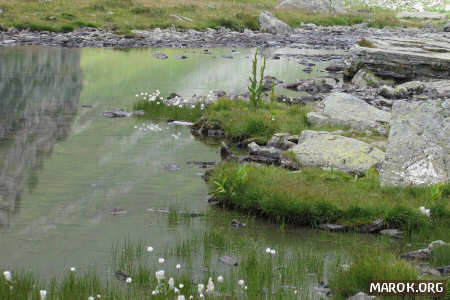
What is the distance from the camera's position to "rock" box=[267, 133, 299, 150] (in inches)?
639

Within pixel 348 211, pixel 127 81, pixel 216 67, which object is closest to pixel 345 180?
pixel 348 211

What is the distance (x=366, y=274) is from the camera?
7.92 metres

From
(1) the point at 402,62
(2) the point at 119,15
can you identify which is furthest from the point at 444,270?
(2) the point at 119,15

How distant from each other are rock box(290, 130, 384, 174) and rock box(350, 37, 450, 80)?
54.5 feet

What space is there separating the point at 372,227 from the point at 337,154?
141 inches

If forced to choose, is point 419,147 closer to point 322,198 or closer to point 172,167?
point 322,198

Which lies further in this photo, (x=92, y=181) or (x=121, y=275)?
(x=92, y=181)

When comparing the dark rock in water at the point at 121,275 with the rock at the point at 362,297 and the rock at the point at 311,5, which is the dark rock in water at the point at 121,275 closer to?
the rock at the point at 362,297

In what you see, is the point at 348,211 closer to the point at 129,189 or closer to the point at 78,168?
the point at 129,189

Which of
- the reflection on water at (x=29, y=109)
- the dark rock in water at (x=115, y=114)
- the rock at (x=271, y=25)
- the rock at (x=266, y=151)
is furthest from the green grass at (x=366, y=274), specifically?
the rock at (x=271, y=25)

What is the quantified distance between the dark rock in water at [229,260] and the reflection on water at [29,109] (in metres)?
4.39

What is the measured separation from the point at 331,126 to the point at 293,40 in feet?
150

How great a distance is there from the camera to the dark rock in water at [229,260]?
9281mm

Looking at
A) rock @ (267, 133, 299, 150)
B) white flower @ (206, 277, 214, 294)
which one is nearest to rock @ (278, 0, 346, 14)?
rock @ (267, 133, 299, 150)
